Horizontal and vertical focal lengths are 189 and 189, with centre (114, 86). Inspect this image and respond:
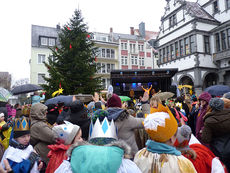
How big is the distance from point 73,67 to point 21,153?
10.9 meters

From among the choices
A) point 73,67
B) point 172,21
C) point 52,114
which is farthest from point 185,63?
point 52,114

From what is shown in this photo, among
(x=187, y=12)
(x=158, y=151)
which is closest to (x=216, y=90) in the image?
(x=158, y=151)

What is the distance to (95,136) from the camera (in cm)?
195

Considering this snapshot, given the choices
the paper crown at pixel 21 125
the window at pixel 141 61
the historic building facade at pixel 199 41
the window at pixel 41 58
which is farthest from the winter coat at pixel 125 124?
the window at pixel 141 61

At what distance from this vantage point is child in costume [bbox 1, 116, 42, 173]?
2633 millimetres

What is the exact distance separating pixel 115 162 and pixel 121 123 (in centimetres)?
156

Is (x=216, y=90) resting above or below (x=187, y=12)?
below

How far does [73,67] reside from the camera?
13.3 m

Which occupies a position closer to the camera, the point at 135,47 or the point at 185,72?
the point at 185,72

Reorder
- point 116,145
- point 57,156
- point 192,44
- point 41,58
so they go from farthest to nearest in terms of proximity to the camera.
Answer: point 41,58 < point 192,44 < point 57,156 < point 116,145

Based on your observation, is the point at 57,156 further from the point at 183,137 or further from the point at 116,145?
the point at 183,137

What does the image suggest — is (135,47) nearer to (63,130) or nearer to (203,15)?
(203,15)

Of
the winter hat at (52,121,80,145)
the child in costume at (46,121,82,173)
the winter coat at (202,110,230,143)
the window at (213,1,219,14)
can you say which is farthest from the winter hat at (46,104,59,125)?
the window at (213,1,219,14)

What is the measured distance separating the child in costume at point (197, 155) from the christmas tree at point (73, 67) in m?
10.8
